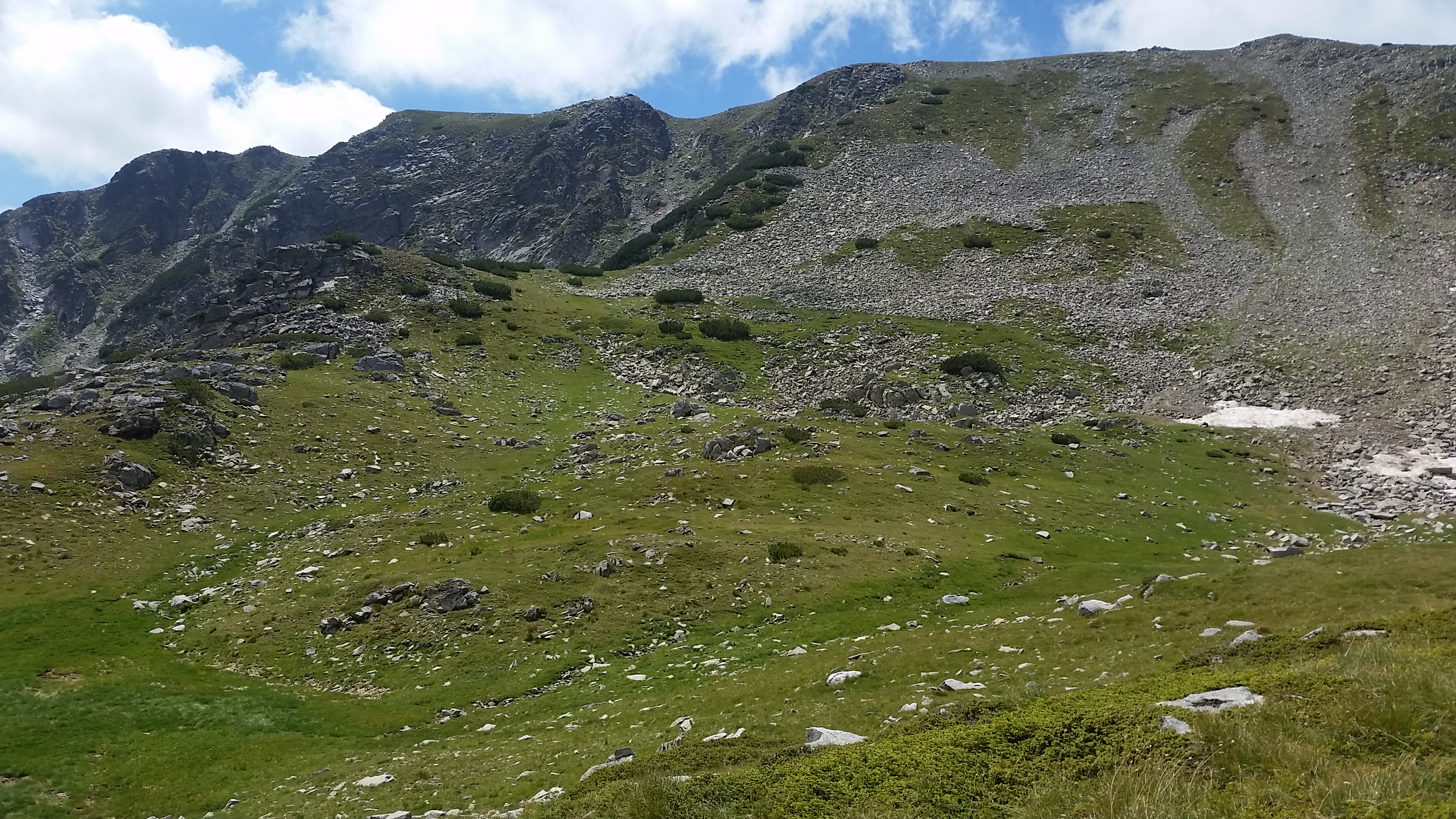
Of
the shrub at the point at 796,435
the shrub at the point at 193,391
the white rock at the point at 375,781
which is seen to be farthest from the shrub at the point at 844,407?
the shrub at the point at 193,391

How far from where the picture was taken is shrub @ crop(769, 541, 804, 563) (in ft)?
88.0

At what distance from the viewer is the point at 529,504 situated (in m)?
33.8

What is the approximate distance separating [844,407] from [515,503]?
25593mm

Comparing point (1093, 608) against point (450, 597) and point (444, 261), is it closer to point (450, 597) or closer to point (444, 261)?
point (450, 597)

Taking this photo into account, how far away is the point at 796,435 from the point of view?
41.5 metres

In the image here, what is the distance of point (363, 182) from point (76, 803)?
683 feet

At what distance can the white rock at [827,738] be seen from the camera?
1005 centimetres

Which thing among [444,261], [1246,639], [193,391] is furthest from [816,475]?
[444,261]

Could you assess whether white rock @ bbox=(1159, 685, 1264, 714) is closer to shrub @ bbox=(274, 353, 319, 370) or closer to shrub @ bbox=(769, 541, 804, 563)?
shrub @ bbox=(769, 541, 804, 563)

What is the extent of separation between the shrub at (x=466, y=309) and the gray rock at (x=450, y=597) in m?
49.1

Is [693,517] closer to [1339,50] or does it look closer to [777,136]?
[777,136]

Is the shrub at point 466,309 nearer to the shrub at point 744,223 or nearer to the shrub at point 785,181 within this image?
the shrub at point 744,223

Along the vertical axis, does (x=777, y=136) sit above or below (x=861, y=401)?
above

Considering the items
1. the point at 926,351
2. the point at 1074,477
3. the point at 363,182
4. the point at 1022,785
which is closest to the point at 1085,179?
the point at 926,351
